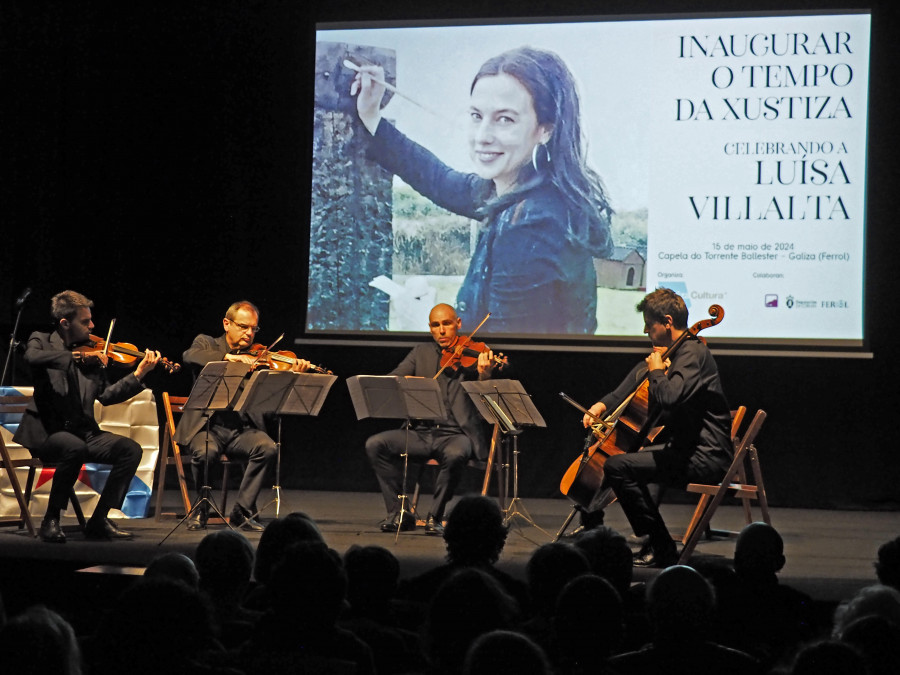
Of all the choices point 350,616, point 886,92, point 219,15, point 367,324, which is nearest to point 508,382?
point 367,324

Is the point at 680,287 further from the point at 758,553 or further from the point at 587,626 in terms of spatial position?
the point at 587,626

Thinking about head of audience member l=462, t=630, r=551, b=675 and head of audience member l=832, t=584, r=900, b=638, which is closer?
head of audience member l=462, t=630, r=551, b=675

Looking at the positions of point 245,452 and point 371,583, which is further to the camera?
point 245,452

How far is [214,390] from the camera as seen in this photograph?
501cm

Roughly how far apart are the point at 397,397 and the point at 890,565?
109 inches

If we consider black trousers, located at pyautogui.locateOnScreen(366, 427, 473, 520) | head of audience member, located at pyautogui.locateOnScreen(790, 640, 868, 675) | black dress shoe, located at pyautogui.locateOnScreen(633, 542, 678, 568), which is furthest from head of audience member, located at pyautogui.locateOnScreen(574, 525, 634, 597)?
black trousers, located at pyautogui.locateOnScreen(366, 427, 473, 520)

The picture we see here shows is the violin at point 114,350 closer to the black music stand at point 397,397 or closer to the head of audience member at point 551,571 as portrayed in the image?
the black music stand at point 397,397

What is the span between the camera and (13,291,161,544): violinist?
4949 millimetres

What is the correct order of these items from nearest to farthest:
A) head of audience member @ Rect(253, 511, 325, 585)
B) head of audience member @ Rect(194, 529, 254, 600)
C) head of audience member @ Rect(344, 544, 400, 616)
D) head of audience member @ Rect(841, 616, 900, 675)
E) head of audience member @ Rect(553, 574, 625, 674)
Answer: head of audience member @ Rect(841, 616, 900, 675) < head of audience member @ Rect(553, 574, 625, 674) < head of audience member @ Rect(344, 544, 400, 616) < head of audience member @ Rect(194, 529, 254, 600) < head of audience member @ Rect(253, 511, 325, 585)

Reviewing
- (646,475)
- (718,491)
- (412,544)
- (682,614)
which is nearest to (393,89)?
(412,544)

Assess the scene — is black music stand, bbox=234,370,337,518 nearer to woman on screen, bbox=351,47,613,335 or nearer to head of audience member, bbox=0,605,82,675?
woman on screen, bbox=351,47,613,335

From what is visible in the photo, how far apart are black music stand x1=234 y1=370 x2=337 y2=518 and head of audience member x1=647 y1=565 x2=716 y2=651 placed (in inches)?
121

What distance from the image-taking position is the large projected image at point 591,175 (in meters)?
6.43

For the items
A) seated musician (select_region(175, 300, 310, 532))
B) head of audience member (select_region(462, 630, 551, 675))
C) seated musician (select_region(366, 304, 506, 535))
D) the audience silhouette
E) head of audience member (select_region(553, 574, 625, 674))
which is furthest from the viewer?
seated musician (select_region(366, 304, 506, 535))
